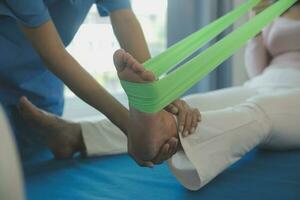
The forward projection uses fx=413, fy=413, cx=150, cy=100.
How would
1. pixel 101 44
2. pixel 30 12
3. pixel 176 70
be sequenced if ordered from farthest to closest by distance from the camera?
1. pixel 101 44
2. pixel 30 12
3. pixel 176 70

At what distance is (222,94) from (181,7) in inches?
26.6

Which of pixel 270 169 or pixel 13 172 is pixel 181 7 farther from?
pixel 13 172

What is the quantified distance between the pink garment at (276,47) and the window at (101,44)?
48 centimetres

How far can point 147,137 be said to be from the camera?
2.36ft

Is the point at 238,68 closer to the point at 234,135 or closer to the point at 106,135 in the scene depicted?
the point at 106,135

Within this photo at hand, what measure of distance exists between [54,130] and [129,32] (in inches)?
12.4

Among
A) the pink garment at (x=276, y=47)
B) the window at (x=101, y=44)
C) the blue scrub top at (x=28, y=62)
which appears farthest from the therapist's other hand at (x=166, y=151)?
the window at (x=101, y=44)

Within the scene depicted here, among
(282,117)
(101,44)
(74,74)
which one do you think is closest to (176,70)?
(74,74)

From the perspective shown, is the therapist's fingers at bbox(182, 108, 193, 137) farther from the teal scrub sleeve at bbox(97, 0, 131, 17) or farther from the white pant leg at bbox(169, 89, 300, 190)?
the teal scrub sleeve at bbox(97, 0, 131, 17)

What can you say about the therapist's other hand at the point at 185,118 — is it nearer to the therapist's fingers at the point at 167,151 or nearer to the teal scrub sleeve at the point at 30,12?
the therapist's fingers at the point at 167,151

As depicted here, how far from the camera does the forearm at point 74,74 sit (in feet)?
2.67

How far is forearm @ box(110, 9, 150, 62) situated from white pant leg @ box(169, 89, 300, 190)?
0.28 m

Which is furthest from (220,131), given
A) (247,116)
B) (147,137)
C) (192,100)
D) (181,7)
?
(181,7)

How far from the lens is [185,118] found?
78 cm
